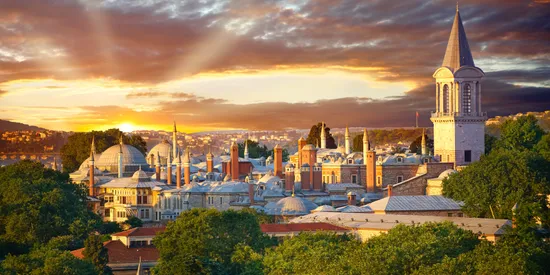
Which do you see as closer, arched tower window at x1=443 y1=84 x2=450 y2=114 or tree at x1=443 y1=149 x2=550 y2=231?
tree at x1=443 y1=149 x2=550 y2=231

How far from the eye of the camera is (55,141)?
164 meters

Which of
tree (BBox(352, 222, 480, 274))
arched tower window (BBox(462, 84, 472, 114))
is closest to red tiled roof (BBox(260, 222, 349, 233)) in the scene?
tree (BBox(352, 222, 480, 274))

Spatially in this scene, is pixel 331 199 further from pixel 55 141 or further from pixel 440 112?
pixel 55 141

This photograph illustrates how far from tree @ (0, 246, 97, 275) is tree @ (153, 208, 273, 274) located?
10.2 feet

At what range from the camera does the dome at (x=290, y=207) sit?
228 feet

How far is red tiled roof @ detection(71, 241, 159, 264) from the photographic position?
5512cm

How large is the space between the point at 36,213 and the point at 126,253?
622 centimetres

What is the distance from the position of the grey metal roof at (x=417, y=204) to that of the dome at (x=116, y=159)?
34.5 metres

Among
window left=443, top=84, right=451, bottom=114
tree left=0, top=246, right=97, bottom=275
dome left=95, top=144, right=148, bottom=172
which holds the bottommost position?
tree left=0, top=246, right=97, bottom=275

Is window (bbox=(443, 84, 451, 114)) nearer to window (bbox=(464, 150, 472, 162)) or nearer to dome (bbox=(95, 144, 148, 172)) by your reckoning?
window (bbox=(464, 150, 472, 162))

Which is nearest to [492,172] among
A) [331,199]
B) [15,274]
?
[331,199]

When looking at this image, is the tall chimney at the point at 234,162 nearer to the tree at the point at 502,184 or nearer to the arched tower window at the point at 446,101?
the arched tower window at the point at 446,101

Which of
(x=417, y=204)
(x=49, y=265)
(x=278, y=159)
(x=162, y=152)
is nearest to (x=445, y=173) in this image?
(x=417, y=204)

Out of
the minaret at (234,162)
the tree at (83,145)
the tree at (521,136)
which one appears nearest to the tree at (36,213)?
the minaret at (234,162)
